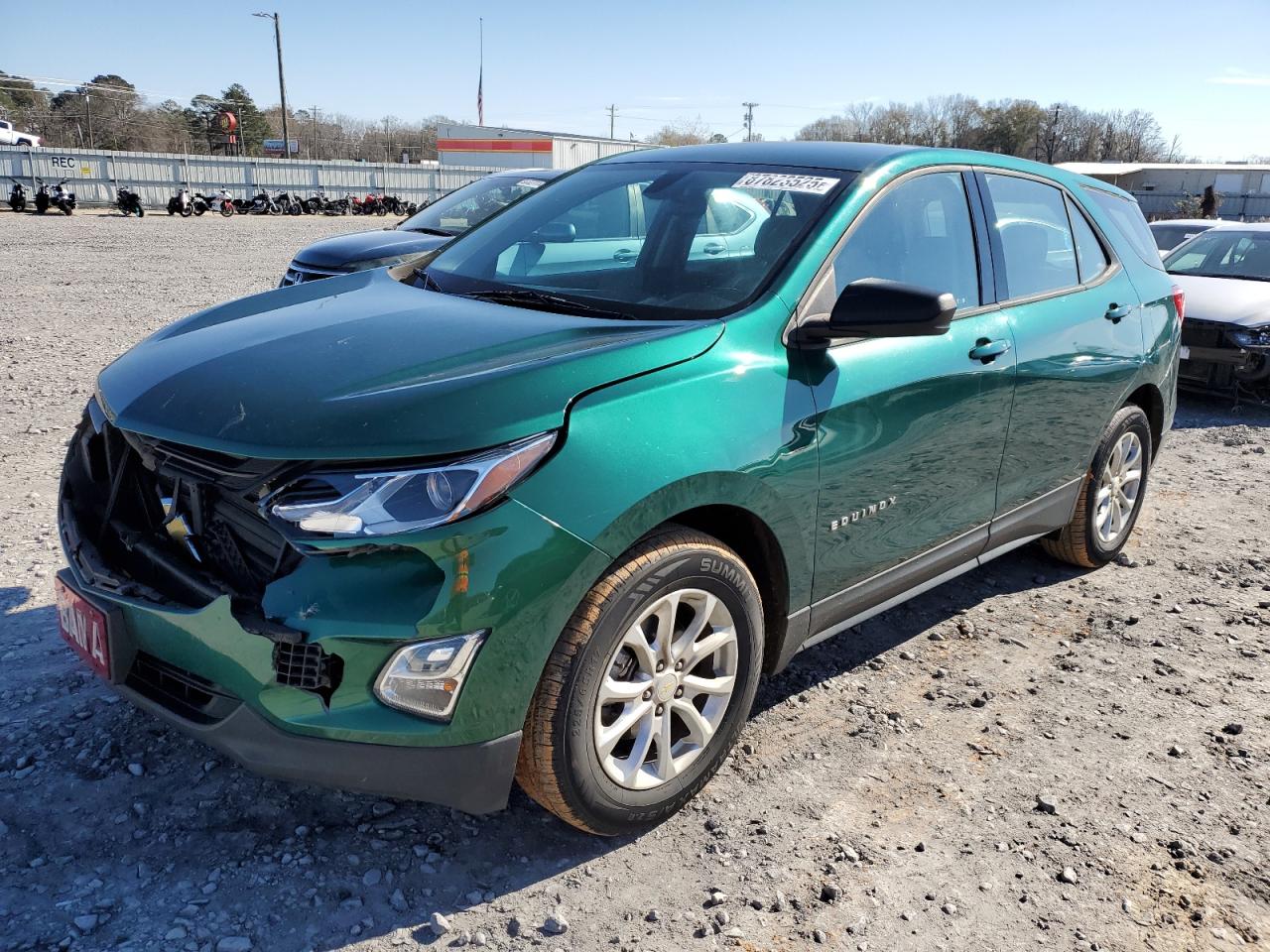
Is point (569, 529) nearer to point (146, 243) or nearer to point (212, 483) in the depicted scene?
point (212, 483)

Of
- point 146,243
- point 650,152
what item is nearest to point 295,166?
point 146,243

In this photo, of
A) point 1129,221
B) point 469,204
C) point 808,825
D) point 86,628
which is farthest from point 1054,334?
point 469,204

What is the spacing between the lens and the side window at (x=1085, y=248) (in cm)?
423

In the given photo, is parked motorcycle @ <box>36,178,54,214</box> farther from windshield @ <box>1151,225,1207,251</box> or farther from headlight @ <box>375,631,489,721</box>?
headlight @ <box>375,631,489,721</box>

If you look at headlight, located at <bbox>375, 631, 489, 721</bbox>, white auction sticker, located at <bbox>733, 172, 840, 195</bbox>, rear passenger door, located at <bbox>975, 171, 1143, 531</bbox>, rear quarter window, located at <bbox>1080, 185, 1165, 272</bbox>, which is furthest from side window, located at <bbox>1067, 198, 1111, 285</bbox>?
headlight, located at <bbox>375, 631, 489, 721</bbox>

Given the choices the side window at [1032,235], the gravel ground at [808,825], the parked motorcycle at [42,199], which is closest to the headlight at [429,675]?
the gravel ground at [808,825]

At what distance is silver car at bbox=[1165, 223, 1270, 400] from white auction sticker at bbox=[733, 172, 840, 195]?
6672 mm

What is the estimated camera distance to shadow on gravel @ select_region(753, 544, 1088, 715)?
3676 mm

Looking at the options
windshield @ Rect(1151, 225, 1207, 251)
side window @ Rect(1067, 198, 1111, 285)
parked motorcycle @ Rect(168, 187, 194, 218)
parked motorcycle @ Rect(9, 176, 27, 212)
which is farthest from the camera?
parked motorcycle @ Rect(168, 187, 194, 218)

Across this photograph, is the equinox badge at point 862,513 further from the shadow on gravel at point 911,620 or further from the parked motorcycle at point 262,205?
the parked motorcycle at point 262,205

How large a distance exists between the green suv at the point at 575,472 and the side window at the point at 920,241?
0.01 meters

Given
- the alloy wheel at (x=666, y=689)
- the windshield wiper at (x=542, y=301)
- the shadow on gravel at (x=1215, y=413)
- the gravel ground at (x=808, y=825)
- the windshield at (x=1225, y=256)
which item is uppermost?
the windshield at (x=1225, y=256)

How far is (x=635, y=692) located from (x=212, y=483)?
45.5 inches

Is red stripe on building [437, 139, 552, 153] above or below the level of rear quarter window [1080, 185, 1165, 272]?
above
